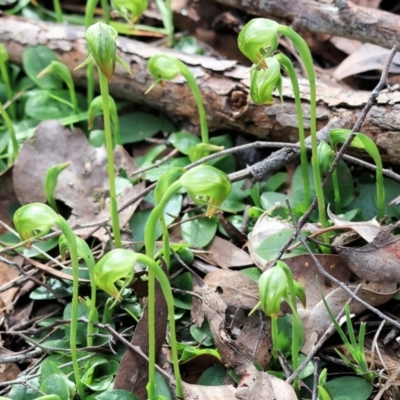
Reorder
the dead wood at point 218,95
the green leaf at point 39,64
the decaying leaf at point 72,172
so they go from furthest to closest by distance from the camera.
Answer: the green leaf at point 39,64
the decaying leaf at point 72,172
the dead wood at point 218,95

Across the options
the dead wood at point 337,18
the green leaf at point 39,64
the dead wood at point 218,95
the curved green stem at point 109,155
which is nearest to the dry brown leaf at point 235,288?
the curved green stem at point 109,155

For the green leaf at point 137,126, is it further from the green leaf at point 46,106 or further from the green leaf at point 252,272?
the green leaf at point 252,272

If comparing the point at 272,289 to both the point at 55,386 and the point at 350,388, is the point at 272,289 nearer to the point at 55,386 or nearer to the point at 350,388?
the point at 350,388

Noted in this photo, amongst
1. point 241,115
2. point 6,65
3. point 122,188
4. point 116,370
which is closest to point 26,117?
point 6,65

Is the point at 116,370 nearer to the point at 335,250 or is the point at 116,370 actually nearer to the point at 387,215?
the point at 335,250

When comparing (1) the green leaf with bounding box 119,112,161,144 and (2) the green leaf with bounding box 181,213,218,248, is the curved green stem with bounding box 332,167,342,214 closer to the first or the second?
(2) the green leaf with bounding box 181,213,218,248

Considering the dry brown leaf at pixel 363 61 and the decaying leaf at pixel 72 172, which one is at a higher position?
the dry brown leaf at pixel 363 61
